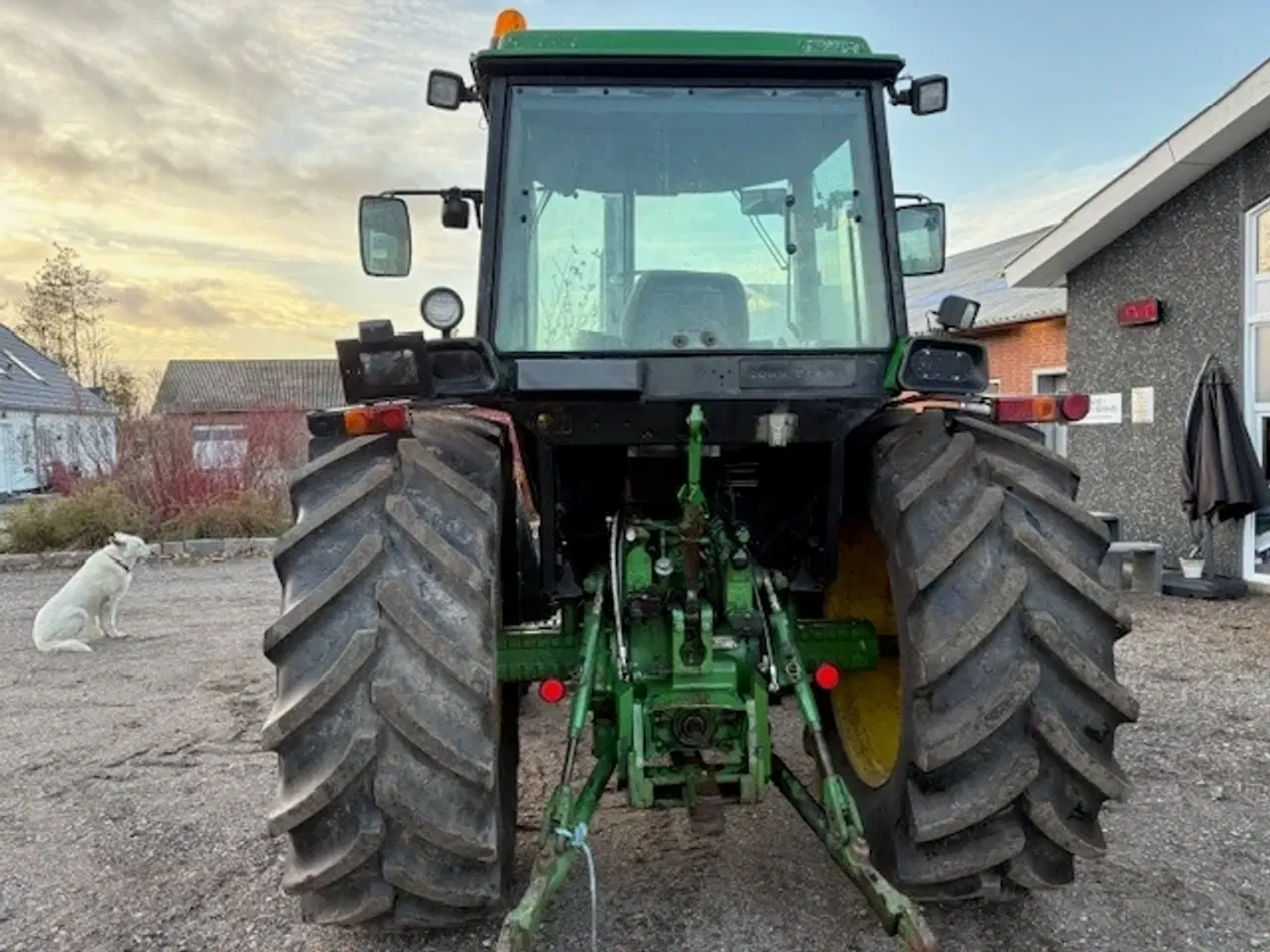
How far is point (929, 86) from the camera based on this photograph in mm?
3152

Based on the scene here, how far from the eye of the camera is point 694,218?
297cm

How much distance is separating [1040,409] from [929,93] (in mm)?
1037

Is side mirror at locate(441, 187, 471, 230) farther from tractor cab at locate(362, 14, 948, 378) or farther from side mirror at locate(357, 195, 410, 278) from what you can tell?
tractor cab at locate(362, 14, 948, 378)

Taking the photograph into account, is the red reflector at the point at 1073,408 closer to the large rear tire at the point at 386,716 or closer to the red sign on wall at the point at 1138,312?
the large rear tire at the point at 386,716

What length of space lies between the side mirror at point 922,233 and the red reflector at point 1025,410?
0.81 meters

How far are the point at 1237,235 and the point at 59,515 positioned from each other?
42.8ft

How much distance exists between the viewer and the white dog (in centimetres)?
749

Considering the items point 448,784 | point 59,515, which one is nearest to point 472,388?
point 448,784

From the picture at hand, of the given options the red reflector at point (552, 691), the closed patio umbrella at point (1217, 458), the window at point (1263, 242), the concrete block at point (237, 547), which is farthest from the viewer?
the concrete block at point (237, 547)

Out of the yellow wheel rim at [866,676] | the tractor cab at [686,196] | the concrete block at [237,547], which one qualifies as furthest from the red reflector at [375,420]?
the concrete block at [237,547]

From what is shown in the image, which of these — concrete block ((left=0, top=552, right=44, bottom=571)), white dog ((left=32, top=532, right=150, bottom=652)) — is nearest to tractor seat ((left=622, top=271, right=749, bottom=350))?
white dog ((left=32, top=532, right=150, bottom=652))

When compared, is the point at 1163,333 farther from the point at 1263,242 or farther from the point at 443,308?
the point at 443,308

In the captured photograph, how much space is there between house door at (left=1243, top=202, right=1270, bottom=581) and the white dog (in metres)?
8.99

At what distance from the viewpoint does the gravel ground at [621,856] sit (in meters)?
2.77
